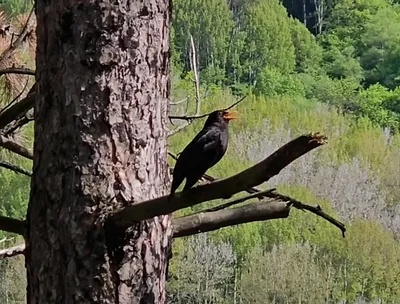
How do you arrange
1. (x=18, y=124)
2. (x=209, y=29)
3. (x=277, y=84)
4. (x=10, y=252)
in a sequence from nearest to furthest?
(x=10, y=252) → (x=18, y=124) → (x=209, y=29) → (x=277, y=84)

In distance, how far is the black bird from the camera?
3.24ft

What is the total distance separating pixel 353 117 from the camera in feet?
49.8

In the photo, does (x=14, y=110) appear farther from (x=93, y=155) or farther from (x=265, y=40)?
(x=265, y=40)

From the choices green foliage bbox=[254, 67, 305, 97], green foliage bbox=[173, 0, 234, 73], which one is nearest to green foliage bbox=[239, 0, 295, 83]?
green foliage bbox=[254, 67, 305, 97]

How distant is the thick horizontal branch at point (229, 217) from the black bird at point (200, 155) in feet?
0.17

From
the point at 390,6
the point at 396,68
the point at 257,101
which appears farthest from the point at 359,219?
the point at 390,6

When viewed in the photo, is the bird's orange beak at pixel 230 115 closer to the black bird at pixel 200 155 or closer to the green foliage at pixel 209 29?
the black bird at pixel 200 155

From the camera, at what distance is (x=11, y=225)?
1.02 meters

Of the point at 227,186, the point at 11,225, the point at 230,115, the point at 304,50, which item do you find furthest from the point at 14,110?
the point at 304,50

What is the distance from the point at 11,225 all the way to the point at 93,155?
126 millimetres

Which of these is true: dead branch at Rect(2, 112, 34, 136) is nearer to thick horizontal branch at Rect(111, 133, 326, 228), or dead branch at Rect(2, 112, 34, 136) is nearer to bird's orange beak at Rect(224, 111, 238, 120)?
bird's orange beak at Rect(224, 111, 238, 120)

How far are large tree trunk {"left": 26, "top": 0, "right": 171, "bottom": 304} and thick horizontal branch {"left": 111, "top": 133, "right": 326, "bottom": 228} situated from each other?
0.15ft

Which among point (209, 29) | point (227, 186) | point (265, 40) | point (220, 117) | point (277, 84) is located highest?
point (265, 40)

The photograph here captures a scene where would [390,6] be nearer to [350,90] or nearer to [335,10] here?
[335,10]
